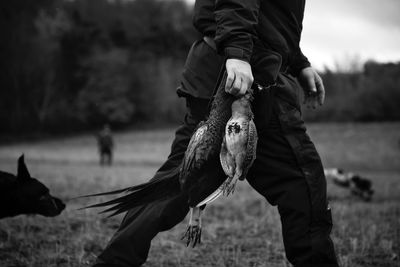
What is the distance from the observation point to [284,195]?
7.47 ft

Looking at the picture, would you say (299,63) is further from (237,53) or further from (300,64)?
(237,53)

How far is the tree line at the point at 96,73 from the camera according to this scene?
35.1 m

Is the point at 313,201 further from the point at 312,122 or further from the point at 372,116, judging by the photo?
the point at 312,122

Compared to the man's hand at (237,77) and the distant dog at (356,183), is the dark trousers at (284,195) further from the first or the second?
the distant dog at (356,183)

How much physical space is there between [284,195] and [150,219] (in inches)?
29.7

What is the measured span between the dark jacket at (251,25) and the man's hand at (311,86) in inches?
13.8

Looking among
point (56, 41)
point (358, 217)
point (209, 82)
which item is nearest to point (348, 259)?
point (209, 82)

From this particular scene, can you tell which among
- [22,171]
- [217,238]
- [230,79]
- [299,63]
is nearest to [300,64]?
[299,63]

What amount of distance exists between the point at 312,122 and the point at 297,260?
36.5m

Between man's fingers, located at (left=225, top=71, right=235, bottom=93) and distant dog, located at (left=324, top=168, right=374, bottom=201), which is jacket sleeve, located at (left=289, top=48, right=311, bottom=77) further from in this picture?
distant dog, located at (left=324, top=168, right=374, bottom=201)

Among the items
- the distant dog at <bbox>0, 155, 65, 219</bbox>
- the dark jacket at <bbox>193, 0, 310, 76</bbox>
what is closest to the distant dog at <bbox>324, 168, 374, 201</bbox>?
the distant dog at <bbox>0, 155, 65, 219</bbox>

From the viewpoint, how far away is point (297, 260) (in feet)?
7.46

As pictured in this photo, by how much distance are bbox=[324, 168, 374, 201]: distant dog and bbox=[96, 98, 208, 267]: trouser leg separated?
7.43m

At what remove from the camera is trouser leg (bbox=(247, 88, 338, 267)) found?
7.32 feet
